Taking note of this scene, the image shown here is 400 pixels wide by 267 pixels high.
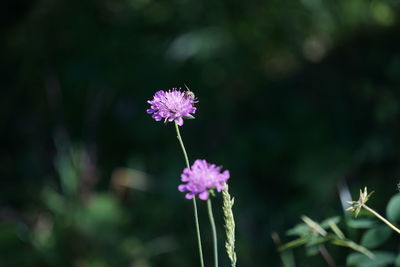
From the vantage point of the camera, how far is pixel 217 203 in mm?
2604

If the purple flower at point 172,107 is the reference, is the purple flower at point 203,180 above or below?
below

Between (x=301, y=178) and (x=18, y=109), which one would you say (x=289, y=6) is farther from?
(x=18, y=109)

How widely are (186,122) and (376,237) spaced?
1.91 meters

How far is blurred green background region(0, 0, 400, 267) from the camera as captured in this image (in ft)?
7.53

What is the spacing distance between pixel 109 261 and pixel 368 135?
1.28 m

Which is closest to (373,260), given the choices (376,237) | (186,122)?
(376,237)

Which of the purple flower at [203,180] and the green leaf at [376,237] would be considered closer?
the purple flower at [203,180]

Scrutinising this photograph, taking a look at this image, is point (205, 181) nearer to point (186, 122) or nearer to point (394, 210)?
point (394, 210)

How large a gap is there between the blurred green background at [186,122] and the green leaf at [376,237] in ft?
3.07

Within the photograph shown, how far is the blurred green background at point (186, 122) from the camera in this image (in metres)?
2.29

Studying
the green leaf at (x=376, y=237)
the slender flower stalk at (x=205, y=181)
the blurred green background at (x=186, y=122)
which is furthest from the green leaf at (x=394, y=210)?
the blurred green background at (x=186, y=122)

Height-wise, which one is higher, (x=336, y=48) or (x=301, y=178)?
(x=336, y=48)

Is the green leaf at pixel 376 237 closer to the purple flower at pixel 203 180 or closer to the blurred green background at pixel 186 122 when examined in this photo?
the purple flower at pixel 203 180

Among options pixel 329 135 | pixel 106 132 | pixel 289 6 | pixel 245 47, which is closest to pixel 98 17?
pixel 106 132
